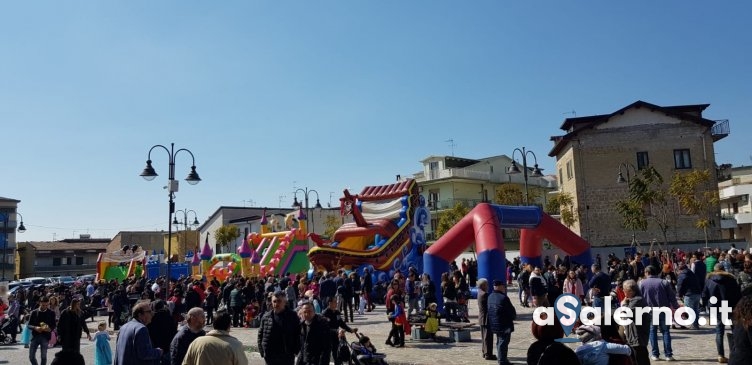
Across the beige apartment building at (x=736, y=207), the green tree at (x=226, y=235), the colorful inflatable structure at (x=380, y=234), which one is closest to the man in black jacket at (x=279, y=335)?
the colorful inflatable structure at (x=380, y=234)

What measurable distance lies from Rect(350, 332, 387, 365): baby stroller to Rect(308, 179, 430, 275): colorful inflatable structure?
16.0 m

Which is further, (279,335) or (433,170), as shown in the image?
(433,170)

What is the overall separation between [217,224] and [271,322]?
71.9 meters

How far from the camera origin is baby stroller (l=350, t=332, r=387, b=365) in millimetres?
10266

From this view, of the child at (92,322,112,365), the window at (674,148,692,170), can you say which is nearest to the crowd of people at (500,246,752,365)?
the child at (92,322,112,365)

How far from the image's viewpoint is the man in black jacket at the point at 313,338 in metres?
7.84

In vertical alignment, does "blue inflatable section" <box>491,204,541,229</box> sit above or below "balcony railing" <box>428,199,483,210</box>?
below

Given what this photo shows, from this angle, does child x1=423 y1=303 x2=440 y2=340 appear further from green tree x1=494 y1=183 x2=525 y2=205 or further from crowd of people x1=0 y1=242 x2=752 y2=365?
green tree x1=494 y1=183 x2=525 y2=205

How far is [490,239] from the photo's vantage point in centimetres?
1697

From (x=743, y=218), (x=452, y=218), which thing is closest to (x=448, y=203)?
(x=452, y=218)

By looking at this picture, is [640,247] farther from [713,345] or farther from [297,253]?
[713,345]

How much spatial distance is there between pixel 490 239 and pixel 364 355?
25.0 ft

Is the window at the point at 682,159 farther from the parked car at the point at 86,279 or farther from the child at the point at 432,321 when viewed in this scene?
the parked car at the point at 86,279

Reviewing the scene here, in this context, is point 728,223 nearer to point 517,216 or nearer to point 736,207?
point 736,207
